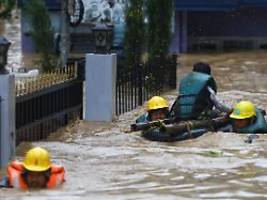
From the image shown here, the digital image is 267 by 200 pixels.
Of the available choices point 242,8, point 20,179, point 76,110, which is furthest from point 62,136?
point 242,8

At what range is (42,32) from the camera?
19891 mm

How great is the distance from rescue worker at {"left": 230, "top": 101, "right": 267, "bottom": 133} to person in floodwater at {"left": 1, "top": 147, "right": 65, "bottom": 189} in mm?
4354

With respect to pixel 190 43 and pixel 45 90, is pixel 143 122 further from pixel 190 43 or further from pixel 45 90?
pixel 190 43

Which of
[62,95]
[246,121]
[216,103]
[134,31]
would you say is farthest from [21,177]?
[134,31]

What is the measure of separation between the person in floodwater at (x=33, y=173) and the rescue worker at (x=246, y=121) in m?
4.35

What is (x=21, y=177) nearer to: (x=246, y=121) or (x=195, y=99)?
(x=195, y=99)

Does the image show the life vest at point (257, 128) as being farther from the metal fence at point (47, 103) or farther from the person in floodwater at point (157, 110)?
the metal fence at point (47, 103)

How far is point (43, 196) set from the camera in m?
8.64

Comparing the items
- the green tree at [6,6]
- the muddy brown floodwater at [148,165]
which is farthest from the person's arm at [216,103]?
the green tree at [6,6]

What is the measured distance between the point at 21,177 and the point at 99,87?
5.92 m

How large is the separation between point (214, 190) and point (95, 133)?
475cm

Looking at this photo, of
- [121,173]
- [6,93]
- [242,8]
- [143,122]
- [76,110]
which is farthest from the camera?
[242,8]

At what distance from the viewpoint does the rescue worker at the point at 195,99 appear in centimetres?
1281

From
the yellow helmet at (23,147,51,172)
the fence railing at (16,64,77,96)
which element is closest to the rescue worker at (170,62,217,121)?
the fence railing at (16,64,77,96)
